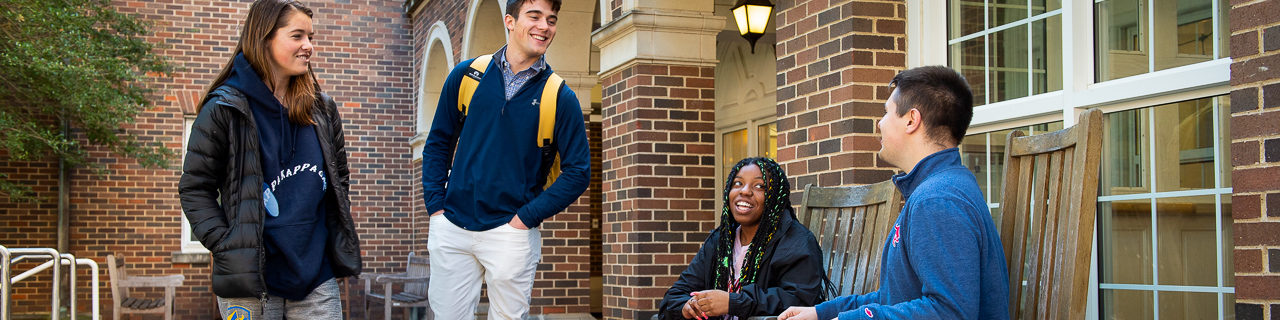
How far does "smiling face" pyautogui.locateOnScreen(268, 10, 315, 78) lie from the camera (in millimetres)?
2746

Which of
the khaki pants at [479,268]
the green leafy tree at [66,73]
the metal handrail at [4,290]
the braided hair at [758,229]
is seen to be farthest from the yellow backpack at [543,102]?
the green leafy tree at [66,73]

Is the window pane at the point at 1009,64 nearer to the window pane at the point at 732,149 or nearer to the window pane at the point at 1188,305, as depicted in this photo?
the window pane at the point at 1188,305

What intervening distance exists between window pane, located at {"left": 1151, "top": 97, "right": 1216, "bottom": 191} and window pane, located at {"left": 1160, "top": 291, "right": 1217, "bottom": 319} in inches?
12.1

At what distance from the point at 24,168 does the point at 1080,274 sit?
11.8 metres

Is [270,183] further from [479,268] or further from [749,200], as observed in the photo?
[749,200]

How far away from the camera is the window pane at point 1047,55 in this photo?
11.7ft

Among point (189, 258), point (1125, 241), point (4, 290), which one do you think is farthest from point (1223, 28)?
point (189, 258)

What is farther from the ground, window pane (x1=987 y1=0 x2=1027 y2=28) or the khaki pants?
window pane (x1=987 y1=0 x2=1027 y2=28)

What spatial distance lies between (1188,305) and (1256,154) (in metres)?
0.60

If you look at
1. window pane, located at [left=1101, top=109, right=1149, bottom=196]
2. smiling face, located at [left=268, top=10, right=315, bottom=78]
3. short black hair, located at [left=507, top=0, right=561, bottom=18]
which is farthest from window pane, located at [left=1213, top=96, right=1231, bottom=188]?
smiling face, located at [left=268, top=10, right=315, bottom=78]

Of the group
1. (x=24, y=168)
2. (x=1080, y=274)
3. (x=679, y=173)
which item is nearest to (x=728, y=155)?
(x=679, y=173)

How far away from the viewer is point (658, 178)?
599 cm

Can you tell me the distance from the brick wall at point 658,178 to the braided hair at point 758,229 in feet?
7.84

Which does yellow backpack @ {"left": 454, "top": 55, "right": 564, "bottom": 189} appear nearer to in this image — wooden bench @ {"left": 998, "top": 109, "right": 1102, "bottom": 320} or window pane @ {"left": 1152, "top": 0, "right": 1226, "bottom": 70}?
wooden bench @ {"left": 998, "top": 109, "right": 1102, "bottom": 320}
